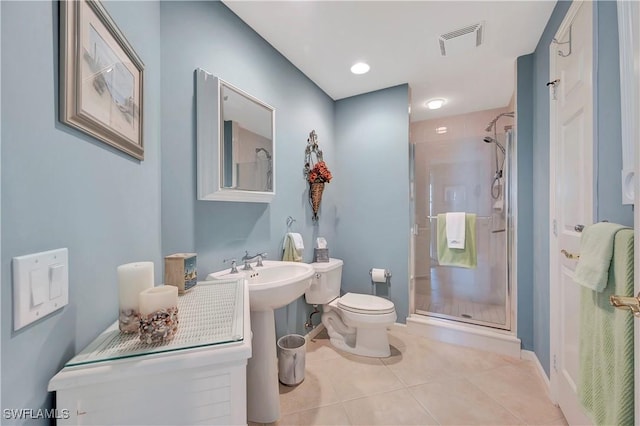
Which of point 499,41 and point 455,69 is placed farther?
point 455,69

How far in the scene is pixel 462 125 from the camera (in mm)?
3336

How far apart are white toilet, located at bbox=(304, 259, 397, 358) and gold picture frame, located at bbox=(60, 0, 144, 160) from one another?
1.62m

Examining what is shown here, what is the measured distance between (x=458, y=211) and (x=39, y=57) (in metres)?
3.01

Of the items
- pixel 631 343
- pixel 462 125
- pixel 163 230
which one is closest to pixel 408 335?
pixel 631 343

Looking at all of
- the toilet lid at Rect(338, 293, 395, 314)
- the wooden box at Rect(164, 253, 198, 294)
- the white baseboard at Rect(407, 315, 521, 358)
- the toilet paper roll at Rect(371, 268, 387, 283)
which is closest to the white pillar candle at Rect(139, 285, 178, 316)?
the wooden box at Rect(164, 253, 198, 294)

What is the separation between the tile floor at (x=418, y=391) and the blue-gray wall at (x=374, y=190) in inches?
26.0

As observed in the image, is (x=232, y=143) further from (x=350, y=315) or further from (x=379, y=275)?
(x=379, y=275)

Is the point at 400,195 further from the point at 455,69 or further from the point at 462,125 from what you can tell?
the point at 462,125

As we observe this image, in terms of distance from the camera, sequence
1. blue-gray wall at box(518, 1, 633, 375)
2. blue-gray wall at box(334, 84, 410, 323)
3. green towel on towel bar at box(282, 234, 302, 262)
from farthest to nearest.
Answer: blue-gray wall at box(334, 84, 410, 323) < green towel on towel bar at box(282, 234, 302, 262) < blue-gray wall at box(518, 1, 633, 375)

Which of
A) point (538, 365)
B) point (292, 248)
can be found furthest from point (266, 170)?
point (538, 365)

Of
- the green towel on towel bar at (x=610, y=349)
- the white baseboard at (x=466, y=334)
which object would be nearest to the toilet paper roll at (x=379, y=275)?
the white baseboard at (x=466, y=334)

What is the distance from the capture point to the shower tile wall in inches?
107

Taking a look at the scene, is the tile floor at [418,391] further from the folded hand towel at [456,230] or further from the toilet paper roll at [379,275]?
the folded hand towel at [456,230]

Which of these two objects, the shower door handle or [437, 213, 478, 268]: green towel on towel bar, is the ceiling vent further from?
the shower door handle
